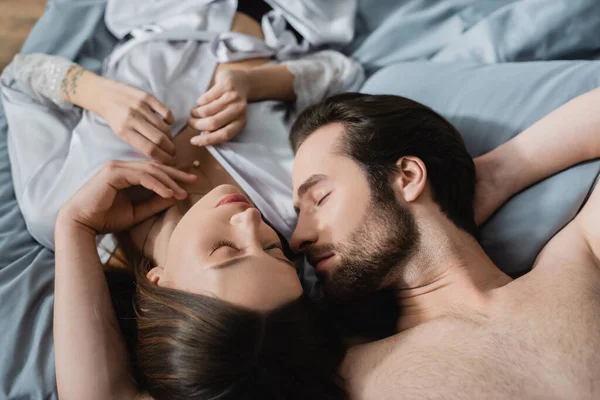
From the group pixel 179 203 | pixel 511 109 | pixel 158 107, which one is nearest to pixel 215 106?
pixel 158 107

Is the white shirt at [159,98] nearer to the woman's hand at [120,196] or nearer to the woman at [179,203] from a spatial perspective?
the woman at [179,203]

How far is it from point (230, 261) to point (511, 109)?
0.77 m

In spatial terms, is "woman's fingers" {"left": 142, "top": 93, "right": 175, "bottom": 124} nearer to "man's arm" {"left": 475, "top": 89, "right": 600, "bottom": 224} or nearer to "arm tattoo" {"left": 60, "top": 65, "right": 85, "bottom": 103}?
"arm tattoo" {"left": 60, "top": 65, "right": 85, "bottom": 103}

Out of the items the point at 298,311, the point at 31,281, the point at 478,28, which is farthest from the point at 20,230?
the point at 478,28

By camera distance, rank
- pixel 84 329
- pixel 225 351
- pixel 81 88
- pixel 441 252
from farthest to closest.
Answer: pixel 81 88 < pixel 441 252 < pixel 84 329 < pixel 225 351

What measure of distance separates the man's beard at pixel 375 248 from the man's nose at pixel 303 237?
1.1 inches

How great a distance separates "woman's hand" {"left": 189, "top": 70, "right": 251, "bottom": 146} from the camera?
1.21 metres

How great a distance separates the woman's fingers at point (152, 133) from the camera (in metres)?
1.14

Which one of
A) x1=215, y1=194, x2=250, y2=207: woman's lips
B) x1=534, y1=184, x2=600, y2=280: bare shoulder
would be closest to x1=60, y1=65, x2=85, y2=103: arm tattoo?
x1=215, y1=194, x2=250, y2=207: woman's lips

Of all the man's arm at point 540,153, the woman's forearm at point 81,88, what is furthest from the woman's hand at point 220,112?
the man's arm at point 540,153

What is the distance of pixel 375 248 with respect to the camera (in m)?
0.99

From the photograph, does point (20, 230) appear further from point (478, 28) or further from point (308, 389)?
point (478, 28)

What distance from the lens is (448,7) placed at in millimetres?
1516

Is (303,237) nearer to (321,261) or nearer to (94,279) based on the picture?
(321,261)
